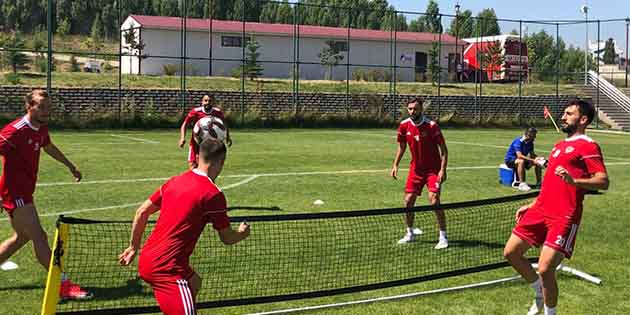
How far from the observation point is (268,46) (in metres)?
61.8

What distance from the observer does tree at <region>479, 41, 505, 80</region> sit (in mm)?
64062

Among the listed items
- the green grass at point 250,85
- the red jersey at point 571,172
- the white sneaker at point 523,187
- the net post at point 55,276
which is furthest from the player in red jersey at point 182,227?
the green grass at point 250,85

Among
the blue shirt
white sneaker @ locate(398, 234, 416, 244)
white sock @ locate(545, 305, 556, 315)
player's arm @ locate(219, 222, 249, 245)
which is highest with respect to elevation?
the blue shirt

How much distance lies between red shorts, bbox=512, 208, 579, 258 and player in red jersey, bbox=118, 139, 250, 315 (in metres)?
3.45

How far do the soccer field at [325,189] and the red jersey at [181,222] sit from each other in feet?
8.77

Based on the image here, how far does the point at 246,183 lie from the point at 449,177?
225 inches

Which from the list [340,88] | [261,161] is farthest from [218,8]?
[261,161]

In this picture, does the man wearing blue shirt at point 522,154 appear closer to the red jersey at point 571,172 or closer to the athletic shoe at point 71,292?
the red jersey at point 571,172

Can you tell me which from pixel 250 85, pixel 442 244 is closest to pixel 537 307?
pixel 442 244

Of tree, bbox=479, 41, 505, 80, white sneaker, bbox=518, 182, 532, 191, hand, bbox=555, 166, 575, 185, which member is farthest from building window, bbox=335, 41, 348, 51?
hand, bbox=555, 166, 575, 185

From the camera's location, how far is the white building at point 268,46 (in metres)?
51.3

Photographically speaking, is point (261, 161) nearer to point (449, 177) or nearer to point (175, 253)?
point (449, 177)

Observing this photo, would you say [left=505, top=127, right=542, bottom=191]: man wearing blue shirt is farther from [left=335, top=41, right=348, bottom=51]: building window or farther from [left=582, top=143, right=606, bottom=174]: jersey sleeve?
[left=335, top=41, right=348, bottom=51]: building window

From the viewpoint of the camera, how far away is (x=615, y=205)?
610 inches
